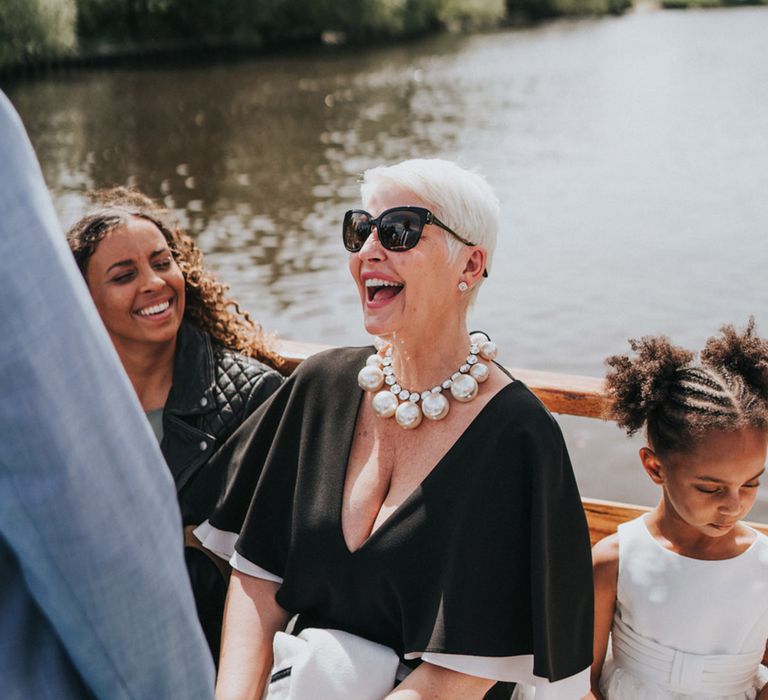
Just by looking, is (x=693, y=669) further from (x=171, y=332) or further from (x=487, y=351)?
(x=171, y=332)

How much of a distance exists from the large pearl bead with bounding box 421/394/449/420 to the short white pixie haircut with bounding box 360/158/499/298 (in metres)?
0.30

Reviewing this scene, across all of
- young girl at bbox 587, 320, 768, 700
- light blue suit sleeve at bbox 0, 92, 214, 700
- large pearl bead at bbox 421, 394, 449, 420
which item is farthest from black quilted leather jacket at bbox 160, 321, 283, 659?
light blue suit sleeve at bbox 0, 92, 214, 700

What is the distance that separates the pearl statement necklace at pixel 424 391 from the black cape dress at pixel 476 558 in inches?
3.3

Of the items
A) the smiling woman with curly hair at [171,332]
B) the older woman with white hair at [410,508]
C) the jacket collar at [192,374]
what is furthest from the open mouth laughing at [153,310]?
the older woman with white hair at [410,508]

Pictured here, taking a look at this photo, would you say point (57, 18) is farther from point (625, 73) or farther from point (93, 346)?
point (93, 346)

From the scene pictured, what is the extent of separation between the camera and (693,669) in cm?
188

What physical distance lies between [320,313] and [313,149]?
9.16 m

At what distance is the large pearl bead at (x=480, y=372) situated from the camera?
191cm

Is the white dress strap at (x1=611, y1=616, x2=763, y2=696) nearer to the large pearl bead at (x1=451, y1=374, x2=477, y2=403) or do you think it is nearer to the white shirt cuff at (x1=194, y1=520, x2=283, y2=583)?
the large pearl bead at (x1=451, y1=374, x2=477, y2=403)

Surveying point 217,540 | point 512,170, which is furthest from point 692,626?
point 512,170

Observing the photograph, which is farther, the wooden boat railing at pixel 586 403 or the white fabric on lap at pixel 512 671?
the wooden boat railing at pixel 586 403

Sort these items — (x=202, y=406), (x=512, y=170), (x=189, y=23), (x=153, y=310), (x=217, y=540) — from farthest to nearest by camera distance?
(x=189, y=23)
(x=512, y=170)
(x=153, y=310)
(x=202, y=406)
(x=217, y=540)

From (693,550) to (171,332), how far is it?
1462 mm

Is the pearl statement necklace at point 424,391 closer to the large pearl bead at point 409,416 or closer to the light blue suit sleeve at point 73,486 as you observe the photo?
the large pearl bead at point 409,416
